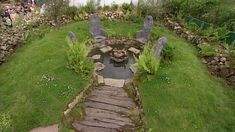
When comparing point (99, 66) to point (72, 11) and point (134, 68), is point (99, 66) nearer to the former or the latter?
point (134, 68)

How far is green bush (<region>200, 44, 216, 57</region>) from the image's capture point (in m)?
18.7

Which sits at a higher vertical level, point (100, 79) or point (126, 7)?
point (126, 7)

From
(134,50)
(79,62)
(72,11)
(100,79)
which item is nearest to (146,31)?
(134,50)

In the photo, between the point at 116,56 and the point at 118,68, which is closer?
the point at 118,68

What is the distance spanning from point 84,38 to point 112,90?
18.2 feet

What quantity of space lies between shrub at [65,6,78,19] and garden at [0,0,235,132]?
0.23 ft

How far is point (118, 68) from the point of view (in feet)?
57.5

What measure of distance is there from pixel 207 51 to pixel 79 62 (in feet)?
24.8

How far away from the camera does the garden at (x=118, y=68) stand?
1394cm

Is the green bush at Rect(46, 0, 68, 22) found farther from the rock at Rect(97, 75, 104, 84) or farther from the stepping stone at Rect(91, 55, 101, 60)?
the rock at Rect(97, 75, 104, 84)

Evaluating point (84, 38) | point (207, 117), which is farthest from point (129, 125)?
point (84, 38)

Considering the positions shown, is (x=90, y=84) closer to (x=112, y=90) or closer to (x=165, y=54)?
(x=112, y=90)

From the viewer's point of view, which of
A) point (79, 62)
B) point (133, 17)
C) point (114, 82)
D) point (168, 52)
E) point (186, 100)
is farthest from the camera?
point (133, 17)

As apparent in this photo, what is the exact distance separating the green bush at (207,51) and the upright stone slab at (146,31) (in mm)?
3214
